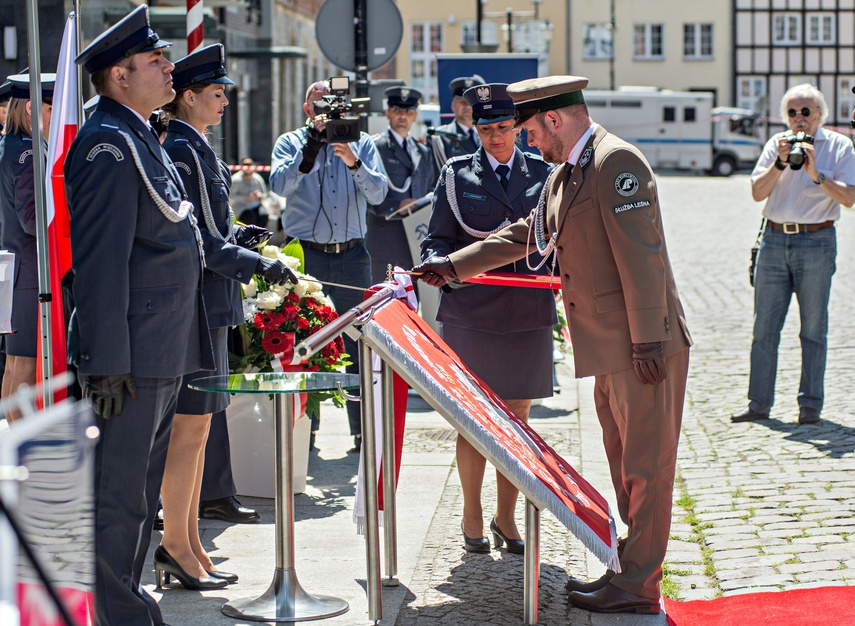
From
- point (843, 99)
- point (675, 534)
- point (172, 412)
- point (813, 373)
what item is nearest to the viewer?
point (172, 412)

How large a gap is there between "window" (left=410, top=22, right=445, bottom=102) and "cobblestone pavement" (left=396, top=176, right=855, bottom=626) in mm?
52932

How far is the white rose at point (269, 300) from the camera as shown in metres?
5.91

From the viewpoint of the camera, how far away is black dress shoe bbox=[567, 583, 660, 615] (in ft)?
14.3

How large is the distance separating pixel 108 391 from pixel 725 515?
10.7 ft

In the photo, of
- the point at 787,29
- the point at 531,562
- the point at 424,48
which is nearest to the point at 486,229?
the point at 531,562

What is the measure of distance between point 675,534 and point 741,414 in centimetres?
250

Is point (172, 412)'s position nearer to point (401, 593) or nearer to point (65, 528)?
point (401, 593)

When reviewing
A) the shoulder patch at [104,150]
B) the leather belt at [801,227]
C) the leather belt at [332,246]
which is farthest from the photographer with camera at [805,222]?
the shoulder patch at [104,150]

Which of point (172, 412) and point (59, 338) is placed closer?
point (172, 412)

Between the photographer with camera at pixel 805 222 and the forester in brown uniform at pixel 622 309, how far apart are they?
348 cm

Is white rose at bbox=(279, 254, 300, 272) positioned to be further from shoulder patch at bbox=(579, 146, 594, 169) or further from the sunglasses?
the sunglasses

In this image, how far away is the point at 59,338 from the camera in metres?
4.61

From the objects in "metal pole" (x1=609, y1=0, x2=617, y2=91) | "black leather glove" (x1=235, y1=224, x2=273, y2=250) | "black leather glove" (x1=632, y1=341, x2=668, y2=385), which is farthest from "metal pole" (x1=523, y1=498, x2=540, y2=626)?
"metal pole" (x1=609, y1=0, x2=617, y2=91)

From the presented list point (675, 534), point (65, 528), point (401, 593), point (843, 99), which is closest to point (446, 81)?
point (675, 534)
